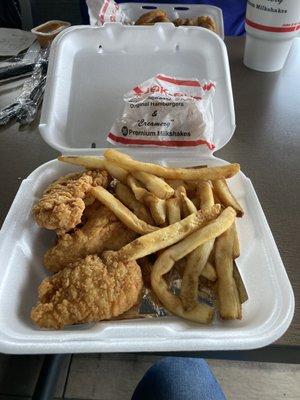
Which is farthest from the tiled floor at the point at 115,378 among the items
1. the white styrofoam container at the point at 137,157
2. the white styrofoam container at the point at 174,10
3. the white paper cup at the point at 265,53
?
the white styrofoam container at the point at 174,10

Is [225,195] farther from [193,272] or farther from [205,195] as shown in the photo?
[193,272]

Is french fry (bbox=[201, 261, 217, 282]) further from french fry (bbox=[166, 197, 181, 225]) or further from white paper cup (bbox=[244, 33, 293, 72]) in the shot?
white paper cup (bbox=[244, 33, 293, 72])

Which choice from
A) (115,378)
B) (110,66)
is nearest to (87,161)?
(110,66)

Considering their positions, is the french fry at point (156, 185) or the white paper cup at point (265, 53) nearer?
the french fry at point (156, 185)

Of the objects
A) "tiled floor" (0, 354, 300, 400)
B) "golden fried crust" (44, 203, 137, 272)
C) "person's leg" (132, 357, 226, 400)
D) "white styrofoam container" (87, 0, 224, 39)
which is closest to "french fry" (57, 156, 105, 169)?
"golden fried crust" (44, 203, 137, 272)

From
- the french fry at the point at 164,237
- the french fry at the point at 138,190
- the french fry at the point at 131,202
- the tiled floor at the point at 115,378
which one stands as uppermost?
the french fry at the point at 138,190

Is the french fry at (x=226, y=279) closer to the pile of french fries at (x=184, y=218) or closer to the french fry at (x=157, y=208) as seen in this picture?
the pile of french fries at (x=184, y=218)

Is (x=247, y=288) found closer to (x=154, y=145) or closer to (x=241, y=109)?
(x=154, y=145)
